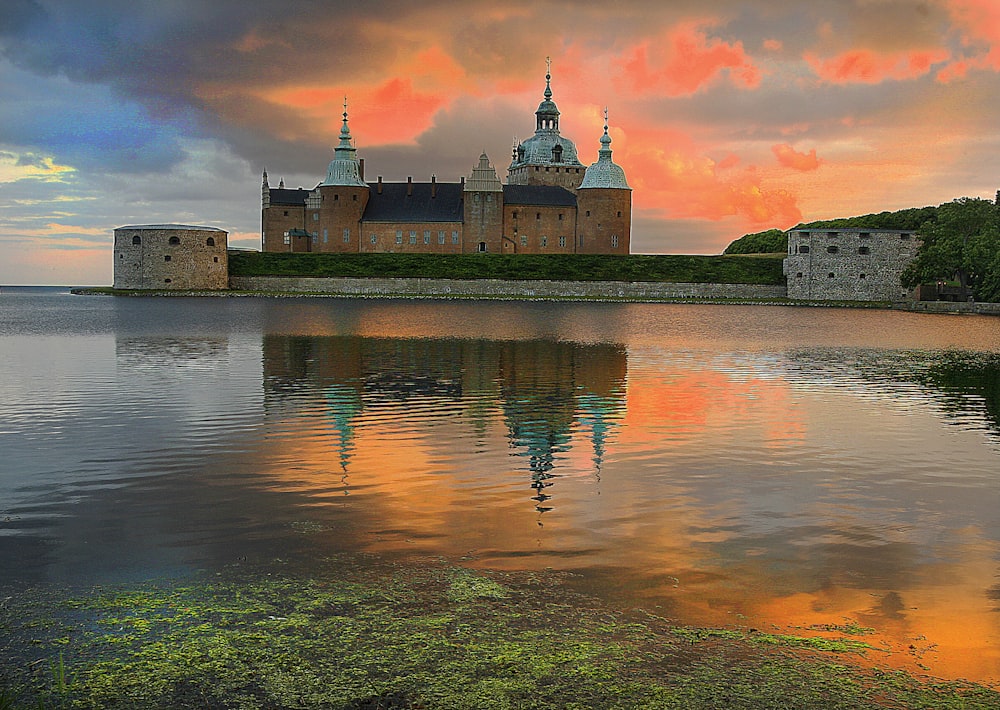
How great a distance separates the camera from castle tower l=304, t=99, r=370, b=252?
11206 centimetres

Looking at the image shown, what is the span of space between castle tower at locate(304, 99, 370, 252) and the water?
277ft

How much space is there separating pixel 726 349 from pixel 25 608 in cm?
3229

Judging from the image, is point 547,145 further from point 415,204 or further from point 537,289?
point 537,289

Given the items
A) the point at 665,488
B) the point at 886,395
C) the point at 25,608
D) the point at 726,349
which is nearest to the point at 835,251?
the point at 726,349

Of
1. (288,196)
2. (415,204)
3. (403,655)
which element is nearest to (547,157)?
(415,204)

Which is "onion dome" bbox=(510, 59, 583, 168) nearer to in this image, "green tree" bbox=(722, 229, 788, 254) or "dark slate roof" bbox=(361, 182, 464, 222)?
"dark slate roof" bbox=(361, 182, 464, 222)

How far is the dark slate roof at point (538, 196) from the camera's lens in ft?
373

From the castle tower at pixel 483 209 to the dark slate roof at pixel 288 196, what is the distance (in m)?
22.7

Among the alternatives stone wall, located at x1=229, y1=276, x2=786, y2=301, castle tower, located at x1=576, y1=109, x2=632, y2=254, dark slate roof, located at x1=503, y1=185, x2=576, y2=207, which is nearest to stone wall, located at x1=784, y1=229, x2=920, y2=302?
stone wall, located at x1=229, y1=276, x2=786, y2=301

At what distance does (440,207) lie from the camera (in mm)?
116250

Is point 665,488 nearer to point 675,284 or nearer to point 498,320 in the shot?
point 498,320

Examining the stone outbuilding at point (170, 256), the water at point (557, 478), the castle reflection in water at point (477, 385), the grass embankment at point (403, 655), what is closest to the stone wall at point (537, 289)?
the stone outbuilding at point (170, 256)

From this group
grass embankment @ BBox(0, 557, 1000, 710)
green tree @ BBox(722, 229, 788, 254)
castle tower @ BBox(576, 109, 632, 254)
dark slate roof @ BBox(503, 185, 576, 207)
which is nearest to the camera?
grass embankment @ BBox(0, 557, 1000, 710)

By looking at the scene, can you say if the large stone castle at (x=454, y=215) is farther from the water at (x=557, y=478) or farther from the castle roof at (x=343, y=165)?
the water at (x=557, y=478)
